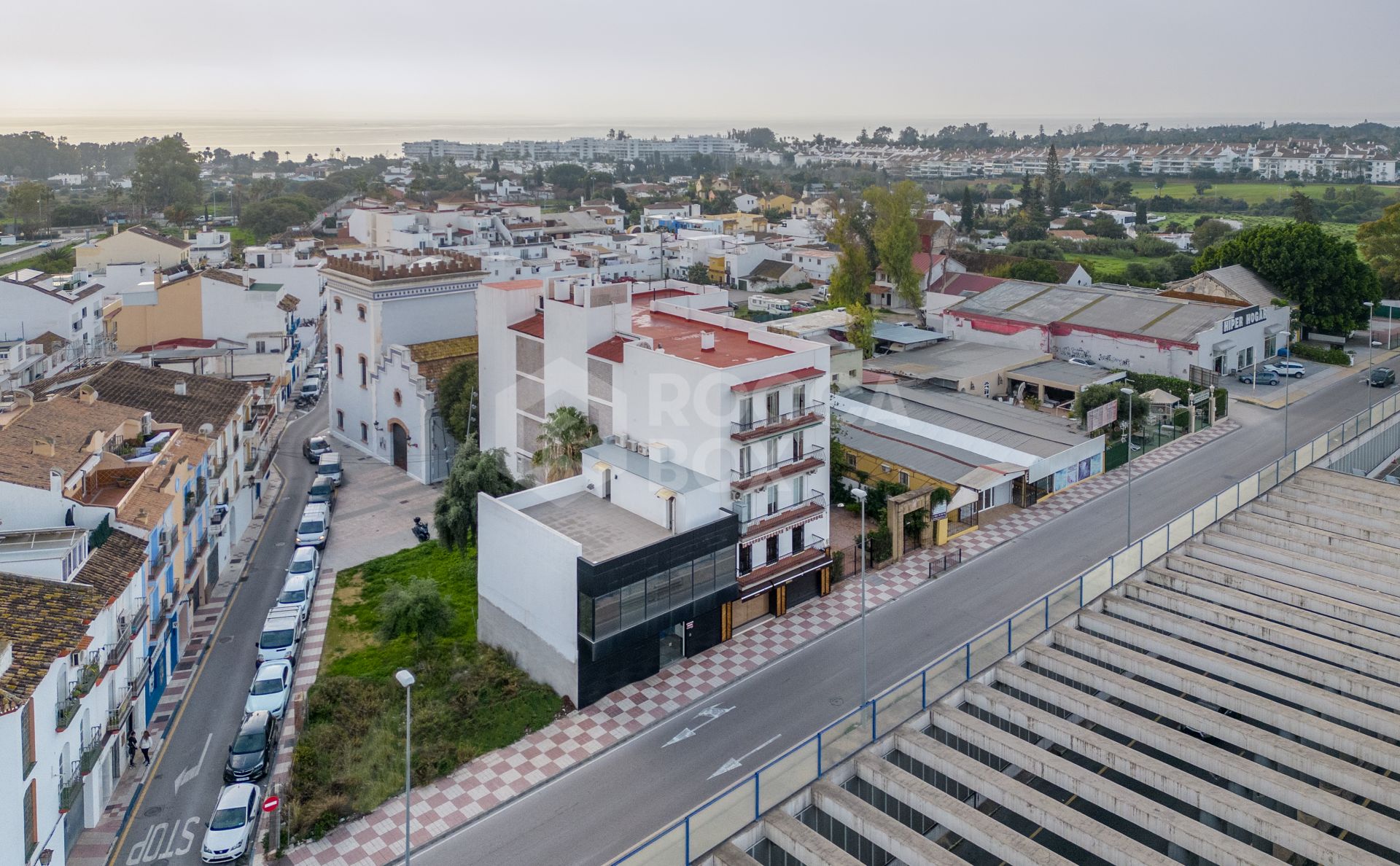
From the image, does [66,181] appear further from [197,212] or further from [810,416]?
[810,416]

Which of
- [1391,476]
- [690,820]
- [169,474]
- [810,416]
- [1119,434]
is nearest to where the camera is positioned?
[690,820]

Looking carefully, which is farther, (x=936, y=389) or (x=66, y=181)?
(x=66, y=181)

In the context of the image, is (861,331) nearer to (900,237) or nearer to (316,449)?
(900,237)

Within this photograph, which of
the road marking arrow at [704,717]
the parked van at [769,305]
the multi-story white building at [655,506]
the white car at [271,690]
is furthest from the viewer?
the parked van at [769,305]

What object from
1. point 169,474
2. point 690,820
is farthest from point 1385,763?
point 169,474

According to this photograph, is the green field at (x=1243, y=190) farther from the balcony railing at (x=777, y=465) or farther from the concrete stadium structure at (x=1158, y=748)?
the concrete stadium structure at (x=1158, y=748)

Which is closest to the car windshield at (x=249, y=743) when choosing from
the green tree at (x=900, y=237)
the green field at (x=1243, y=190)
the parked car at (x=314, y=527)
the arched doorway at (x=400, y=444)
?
the parked car at (x=314, y=527)

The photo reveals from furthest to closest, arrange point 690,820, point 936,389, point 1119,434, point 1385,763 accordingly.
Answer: point 936,389 → point 1119,434 → point 1385,763 → point 690,820
